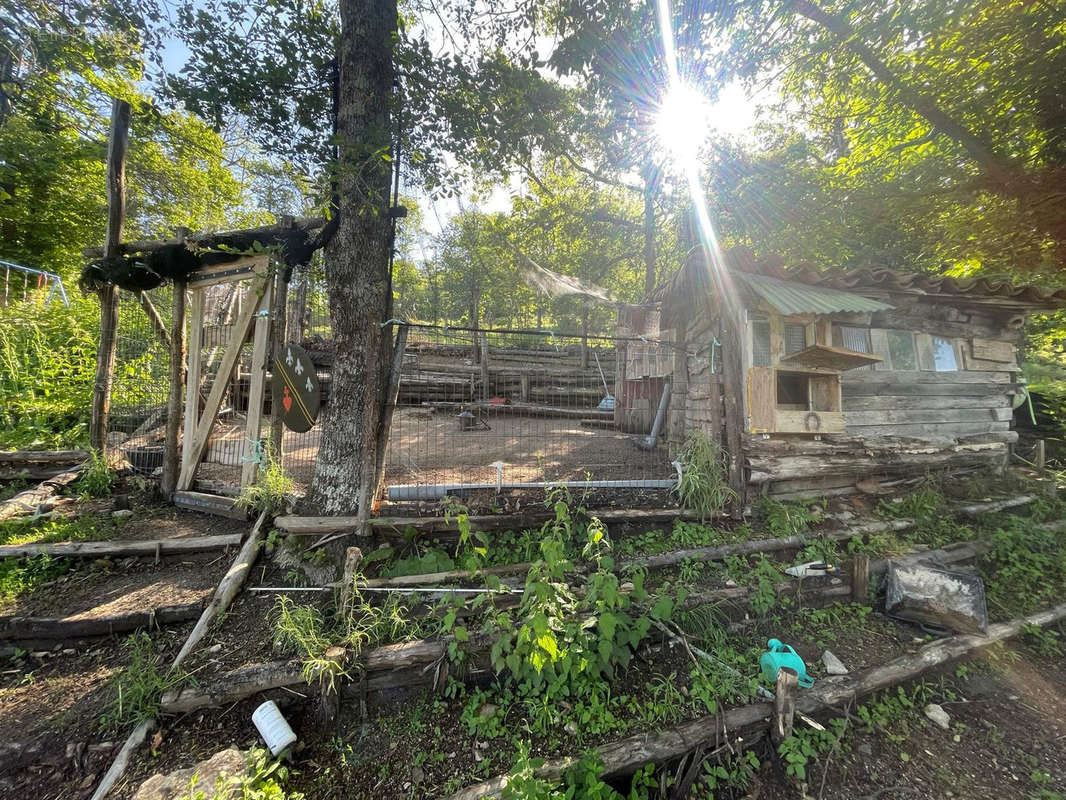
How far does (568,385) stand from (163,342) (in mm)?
10225

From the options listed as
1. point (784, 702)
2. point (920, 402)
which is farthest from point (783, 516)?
point (920, 402)

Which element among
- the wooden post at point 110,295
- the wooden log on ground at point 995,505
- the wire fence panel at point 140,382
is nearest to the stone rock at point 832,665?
the wooden log on ground at point 995,505

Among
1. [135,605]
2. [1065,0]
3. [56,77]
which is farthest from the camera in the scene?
[56,77]

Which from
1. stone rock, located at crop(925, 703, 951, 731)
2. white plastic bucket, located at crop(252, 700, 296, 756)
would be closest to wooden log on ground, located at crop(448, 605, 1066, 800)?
stone rock, located at crop(925, 703, 951, 731)

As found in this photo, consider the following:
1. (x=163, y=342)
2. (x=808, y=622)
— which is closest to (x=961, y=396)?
(x=808, y=622)

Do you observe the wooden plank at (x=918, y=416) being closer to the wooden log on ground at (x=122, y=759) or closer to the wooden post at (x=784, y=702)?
the wooden post at (x=784, y=702)

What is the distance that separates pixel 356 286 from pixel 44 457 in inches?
208

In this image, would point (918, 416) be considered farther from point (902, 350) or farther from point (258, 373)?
point (258, 373)

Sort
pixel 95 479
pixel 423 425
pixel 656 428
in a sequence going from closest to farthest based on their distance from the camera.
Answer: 1. pixel 95 479
2. pixel 656 428
3. pixel 423 425

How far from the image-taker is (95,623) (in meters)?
2.96

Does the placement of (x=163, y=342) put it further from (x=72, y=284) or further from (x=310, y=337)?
(x=72, y=284)

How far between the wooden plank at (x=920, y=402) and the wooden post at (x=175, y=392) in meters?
8.56

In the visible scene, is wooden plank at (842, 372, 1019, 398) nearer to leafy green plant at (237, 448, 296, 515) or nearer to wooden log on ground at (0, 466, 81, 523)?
leafy green plant at (237, 448, 296, 515)

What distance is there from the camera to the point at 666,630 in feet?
9.39
